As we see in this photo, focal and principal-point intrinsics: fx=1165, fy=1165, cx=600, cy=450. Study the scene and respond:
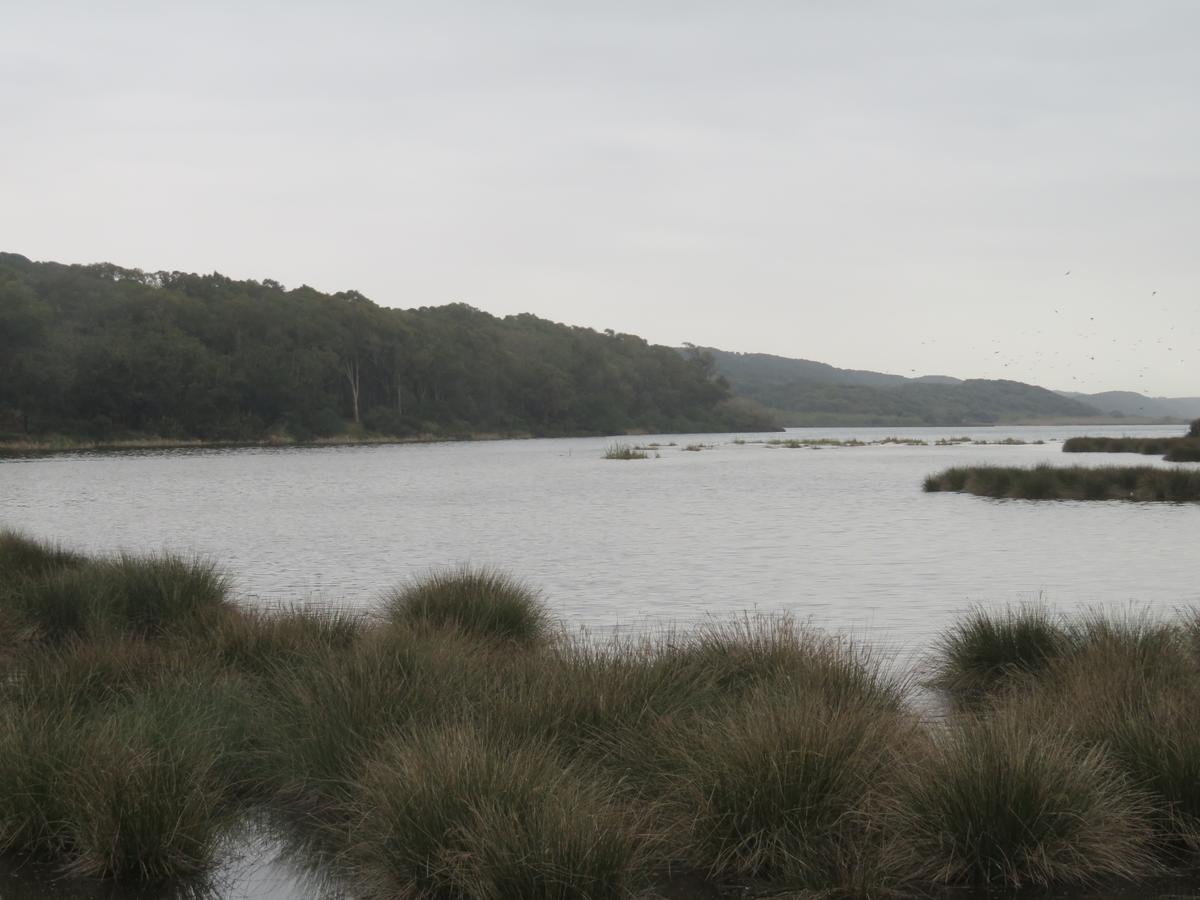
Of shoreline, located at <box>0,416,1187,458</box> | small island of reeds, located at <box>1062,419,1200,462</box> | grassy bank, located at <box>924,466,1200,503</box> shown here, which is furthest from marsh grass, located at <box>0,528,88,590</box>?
shoreline, located at <box>0,416,1187,458</box>

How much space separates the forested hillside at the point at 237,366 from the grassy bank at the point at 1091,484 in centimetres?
7759

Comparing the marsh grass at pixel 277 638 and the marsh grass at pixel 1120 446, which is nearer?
the marsh grass at pixel 277 638

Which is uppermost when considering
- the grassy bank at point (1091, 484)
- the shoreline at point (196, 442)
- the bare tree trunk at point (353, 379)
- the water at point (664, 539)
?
the bare tree trunk at point (353, 379)

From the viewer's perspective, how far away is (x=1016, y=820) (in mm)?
5855

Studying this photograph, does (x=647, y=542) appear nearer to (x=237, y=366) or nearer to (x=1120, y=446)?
(x=1120, y=446)

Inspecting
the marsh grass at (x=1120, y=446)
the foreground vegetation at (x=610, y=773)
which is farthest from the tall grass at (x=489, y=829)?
the marsh grass at (x=1120, y=446)

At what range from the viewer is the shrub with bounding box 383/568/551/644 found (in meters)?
11.6

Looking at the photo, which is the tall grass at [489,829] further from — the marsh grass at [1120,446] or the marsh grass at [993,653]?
the marsh grass at [1120,446]

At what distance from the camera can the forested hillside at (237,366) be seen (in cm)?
9719

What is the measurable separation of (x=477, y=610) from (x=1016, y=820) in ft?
23.2

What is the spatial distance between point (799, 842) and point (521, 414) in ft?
527

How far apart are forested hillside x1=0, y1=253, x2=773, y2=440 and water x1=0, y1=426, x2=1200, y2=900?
44.3m

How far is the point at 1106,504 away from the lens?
3691 cm

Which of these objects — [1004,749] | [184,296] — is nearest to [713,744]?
[1004,749]
